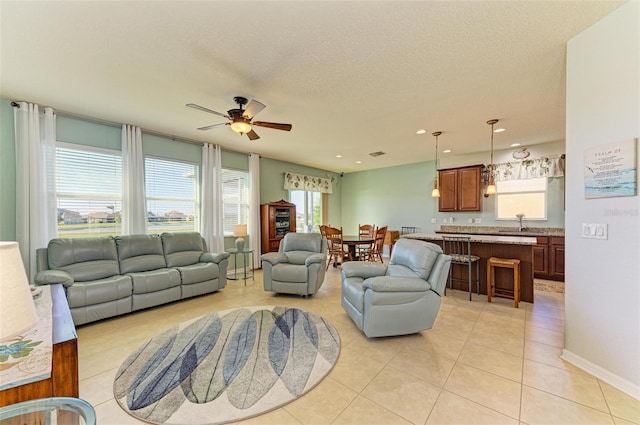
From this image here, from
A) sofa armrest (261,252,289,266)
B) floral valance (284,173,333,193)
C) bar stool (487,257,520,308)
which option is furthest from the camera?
floral valance (284,173,333,193)

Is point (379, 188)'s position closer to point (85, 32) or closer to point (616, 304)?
point (616, 304)

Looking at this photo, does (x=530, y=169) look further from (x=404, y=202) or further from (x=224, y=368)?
(x=224, y=368)

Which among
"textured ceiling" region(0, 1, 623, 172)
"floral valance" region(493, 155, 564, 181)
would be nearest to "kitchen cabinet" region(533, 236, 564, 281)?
"floral valance" region(493, 155, 564, 181)

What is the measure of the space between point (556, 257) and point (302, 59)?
551cm

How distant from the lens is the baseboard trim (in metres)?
1.79

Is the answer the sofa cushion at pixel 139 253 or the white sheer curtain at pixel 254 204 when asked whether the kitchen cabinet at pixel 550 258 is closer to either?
the white sheer curtain at pixel 254 204

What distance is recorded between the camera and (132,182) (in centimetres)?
416

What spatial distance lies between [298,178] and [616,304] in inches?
238

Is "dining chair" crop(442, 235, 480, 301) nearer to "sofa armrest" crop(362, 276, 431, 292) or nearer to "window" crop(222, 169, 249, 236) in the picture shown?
"sofa armrest" crop(362, 276, 431, 292)

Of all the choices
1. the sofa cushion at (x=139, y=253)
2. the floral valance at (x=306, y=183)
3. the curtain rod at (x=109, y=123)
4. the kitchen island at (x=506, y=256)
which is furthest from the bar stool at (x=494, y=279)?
the curtain rod at (x=109, y=123)

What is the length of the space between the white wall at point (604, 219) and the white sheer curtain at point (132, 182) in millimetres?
5521

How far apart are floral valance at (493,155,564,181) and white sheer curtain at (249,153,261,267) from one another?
536 cm

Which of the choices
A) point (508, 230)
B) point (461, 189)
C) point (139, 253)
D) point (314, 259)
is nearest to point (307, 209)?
point (314, 259)

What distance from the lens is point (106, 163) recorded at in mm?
4023
